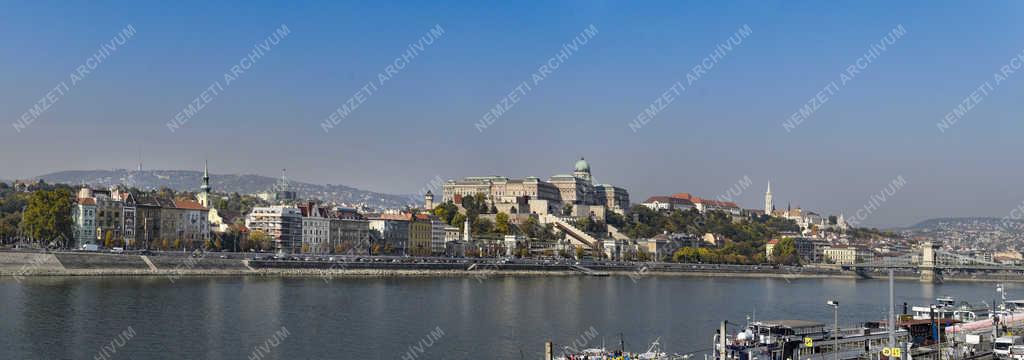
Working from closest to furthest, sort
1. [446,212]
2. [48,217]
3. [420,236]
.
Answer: [48,217] < [420,236] < [446,212]

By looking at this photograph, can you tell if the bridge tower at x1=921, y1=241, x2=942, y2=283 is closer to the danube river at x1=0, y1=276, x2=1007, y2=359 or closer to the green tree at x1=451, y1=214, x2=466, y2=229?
the danube river at x1=0, y1=276, x2=1007, y2=359

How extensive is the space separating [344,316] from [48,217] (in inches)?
1078

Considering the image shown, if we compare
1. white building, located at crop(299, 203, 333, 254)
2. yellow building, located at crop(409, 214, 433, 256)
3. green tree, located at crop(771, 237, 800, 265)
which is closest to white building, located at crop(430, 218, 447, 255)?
yellow building, located at crop(409, 214, 433, 256)

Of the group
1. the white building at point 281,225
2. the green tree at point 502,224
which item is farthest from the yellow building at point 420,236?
the white building at point 281,225

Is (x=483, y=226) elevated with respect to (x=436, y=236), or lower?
elevated

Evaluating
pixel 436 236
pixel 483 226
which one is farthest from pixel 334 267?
pixel 483 226

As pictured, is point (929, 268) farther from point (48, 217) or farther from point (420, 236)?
point (48, 217)

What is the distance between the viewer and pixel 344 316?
35.8 m

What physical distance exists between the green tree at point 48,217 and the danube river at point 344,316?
9.26 m

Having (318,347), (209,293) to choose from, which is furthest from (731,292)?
(318,347)

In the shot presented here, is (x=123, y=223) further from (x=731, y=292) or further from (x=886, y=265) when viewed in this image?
(x=886, y=265)

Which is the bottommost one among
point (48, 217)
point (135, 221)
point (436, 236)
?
point (436, 236)

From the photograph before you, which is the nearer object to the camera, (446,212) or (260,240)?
(260,240)

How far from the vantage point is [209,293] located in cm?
4253
